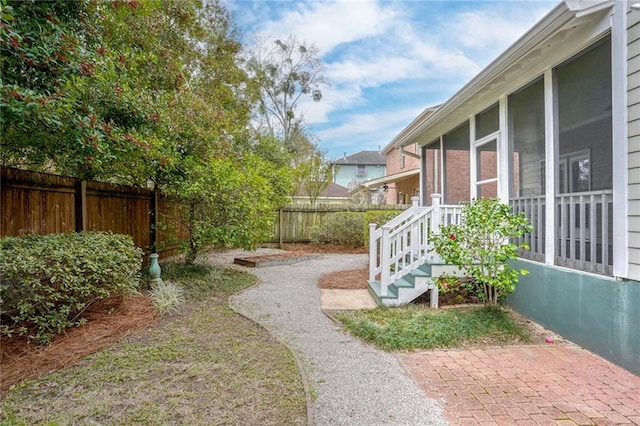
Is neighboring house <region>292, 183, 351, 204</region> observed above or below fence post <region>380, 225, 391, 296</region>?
above

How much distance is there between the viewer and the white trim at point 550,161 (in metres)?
4.41

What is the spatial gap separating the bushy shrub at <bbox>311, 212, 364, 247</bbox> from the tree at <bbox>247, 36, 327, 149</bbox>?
10.3 meters

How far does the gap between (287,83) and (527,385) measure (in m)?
21.9

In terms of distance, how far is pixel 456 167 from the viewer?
8008mm

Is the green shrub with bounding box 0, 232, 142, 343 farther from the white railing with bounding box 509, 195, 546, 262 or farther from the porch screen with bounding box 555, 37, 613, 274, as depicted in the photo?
the porch screen with bounding box 555, 37, 613, 274

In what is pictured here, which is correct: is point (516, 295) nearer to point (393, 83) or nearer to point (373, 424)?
point (373, 424)

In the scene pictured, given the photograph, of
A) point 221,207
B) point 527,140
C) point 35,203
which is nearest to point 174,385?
point 35,203

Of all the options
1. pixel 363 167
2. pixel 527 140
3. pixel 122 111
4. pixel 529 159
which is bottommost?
pixel 529 159

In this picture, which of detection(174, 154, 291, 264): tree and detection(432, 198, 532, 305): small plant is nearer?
detection(432, 198, 532, 305): small plant

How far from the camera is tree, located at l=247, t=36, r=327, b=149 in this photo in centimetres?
2152

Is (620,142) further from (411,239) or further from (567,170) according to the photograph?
(411,239)

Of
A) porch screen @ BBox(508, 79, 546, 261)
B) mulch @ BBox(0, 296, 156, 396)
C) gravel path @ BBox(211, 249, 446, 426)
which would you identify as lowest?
gravel path @ BBox(211, 249, 446, 426)

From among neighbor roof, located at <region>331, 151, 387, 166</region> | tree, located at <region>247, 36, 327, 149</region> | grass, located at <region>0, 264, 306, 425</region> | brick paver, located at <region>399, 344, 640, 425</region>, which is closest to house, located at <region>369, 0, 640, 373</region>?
brick paver, located at <region>399, 344, 640, 425</region>

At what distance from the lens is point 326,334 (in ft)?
14.1
